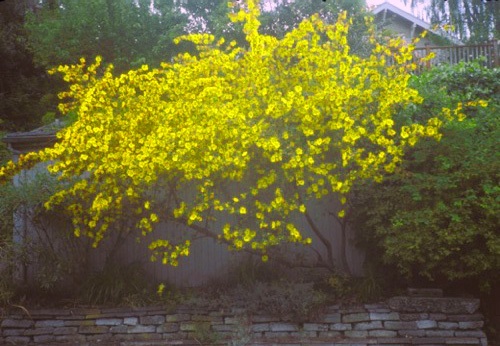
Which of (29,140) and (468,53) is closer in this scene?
(29,140)

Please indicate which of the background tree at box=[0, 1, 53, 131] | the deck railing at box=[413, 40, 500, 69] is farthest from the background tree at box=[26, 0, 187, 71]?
the deck railing at box=[413, 40, 500, 69]

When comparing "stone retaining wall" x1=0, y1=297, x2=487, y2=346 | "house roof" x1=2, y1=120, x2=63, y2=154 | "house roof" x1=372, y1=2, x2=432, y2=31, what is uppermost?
"house roof" x1=372, y1=2, x2=432, y2=31

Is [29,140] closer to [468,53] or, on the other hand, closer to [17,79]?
[17,79]

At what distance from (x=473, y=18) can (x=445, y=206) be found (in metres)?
13.0

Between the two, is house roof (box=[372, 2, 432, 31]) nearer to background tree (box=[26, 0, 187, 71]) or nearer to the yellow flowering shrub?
background tree (box=[26, 0, 187, 71])

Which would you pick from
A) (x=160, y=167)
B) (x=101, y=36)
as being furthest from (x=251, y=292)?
(x=101, y=36)

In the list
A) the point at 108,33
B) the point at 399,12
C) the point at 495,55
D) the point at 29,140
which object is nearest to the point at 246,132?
the point at 29,140

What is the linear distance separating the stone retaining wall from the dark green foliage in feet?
1.40

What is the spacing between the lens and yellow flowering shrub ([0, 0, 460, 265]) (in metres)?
5.78

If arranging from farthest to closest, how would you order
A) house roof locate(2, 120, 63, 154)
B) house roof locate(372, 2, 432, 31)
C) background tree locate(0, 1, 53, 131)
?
house roof locate(372, 2, 432, 31) → background tree locate(0, 1, 53, 131) → house roof locate(2, 120, 63, 154)

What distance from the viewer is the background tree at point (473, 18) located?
16.7m

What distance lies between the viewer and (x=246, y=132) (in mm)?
5734

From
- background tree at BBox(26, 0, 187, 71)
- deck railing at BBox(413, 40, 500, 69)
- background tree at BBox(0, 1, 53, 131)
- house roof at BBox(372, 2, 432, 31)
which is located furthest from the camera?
house roof at BBox(372, 2, 432, 31)

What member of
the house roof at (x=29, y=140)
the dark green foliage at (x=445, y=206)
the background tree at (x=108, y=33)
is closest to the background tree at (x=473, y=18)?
the background tree at (x=108, y=33)
